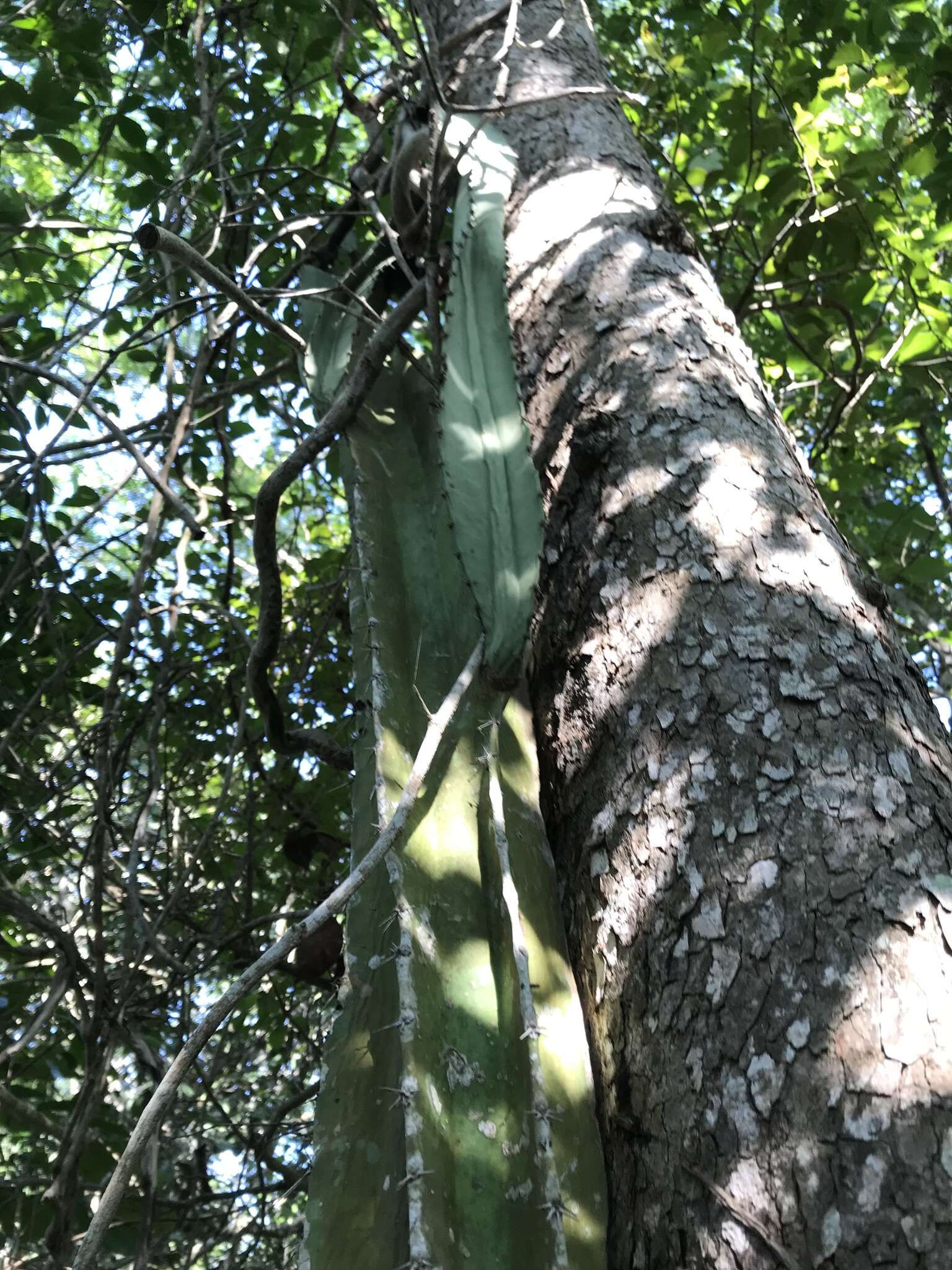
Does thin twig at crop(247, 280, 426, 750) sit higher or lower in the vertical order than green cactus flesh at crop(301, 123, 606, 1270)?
higher

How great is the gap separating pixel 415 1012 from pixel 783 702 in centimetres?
44

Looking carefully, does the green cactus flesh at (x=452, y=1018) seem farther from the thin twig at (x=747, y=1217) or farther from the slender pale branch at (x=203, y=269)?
the slender pale branch at (x=203, y=269)

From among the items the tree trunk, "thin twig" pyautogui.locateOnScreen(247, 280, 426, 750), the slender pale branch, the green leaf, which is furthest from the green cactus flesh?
the green leaf

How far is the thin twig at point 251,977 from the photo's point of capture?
0.74 meters

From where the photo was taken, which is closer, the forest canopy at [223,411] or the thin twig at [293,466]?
the thin twig at [293,466]

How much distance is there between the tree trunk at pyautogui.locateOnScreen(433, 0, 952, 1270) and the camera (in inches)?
28.2

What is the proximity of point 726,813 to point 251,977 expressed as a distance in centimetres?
44

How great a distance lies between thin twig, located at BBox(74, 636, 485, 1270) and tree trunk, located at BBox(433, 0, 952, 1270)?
17cm

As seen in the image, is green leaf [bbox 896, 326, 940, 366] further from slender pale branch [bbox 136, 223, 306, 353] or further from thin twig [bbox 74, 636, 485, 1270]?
thin twig [bbox 74, 636, 485, 1270]

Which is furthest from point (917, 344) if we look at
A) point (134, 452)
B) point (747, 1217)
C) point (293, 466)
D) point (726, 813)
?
point (747, 1217)

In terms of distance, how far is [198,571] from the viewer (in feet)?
10.9

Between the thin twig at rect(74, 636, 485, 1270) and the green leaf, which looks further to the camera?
the green leaf

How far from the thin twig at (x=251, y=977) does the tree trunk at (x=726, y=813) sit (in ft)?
0.55

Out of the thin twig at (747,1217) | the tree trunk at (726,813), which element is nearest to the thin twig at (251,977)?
the tree trunk at (726,813)
